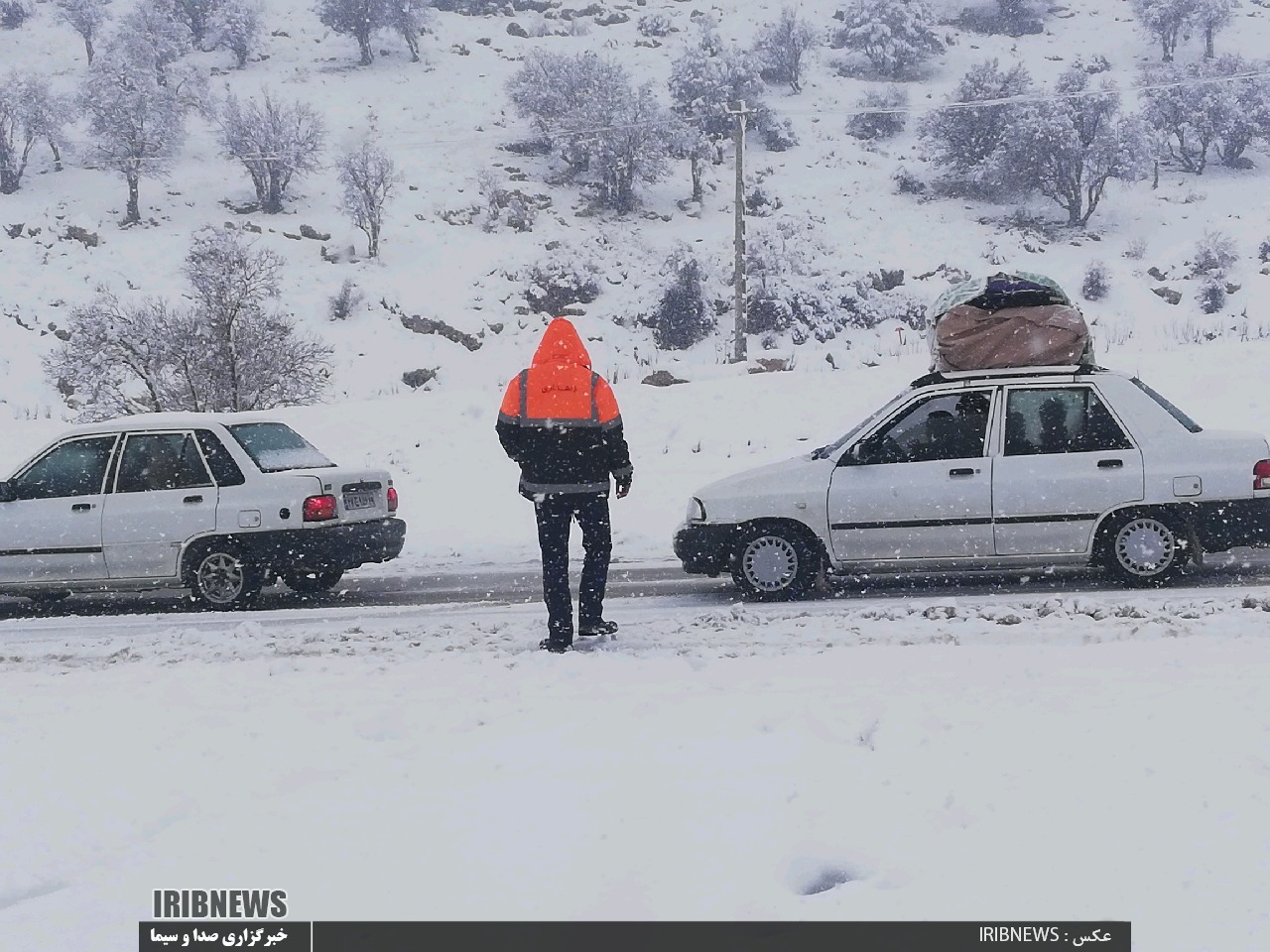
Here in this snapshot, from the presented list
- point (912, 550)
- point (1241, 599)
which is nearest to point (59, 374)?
point (912, 550)

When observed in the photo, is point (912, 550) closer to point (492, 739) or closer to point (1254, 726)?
point (1254, 726)

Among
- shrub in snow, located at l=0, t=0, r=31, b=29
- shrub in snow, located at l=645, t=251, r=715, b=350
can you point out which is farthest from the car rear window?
shrub in snow, located at l=0, t=0, r=31, b=29

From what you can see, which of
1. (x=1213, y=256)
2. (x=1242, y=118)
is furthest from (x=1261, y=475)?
(x=1242, y=118)

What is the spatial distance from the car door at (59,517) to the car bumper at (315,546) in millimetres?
1342

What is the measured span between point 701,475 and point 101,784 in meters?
10.4

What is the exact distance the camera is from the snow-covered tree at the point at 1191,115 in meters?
49.1

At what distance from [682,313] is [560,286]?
526 cm

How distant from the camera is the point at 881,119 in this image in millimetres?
54438

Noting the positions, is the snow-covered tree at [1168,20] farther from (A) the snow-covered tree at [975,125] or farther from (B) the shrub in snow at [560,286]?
(B) the shrub in snow at [560,286]

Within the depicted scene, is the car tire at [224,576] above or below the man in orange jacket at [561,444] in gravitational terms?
below

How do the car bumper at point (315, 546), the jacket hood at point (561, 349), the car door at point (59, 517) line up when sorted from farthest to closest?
the car door at point (59, 517) → the car bumper at point (315, 546) → the jacket hood at point (561, 349)

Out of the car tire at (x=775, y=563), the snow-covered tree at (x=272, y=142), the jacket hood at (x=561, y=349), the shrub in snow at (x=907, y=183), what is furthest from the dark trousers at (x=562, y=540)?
the shrub in snow at (x=907, y=183)

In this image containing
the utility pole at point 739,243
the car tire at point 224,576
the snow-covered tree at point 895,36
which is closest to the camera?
the car tire at point 224,576

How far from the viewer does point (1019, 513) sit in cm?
757
